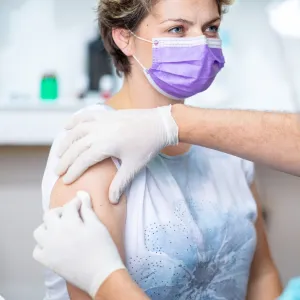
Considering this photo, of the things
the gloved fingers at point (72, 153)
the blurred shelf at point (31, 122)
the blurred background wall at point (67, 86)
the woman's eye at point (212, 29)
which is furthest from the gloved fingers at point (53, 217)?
the blurred background wall at point (67, 86)

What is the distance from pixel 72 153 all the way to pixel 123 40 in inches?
14.2

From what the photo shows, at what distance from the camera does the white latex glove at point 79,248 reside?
108cm

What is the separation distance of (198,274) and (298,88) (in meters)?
0.63

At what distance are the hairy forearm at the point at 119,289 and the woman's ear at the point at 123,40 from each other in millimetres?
576

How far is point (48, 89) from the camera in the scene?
7.73ft

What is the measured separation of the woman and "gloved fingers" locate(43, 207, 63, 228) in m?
0.04

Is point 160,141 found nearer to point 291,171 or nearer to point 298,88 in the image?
point 291,171

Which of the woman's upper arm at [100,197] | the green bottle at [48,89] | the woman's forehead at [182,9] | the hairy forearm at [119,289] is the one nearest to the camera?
the hairy forearm at [119,289]

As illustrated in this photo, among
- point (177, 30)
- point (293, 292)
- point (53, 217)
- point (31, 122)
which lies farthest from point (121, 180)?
point (31, 122)

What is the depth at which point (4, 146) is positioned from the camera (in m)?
2.35

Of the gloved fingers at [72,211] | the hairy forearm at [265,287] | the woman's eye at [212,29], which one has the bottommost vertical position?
the hairy forearm at [265,287]

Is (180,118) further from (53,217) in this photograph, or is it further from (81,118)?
(53,217)

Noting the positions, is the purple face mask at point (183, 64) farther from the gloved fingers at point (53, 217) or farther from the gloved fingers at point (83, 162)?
the gloved fingers at point (53, 217)

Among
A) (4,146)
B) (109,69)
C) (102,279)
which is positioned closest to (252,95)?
(109,69)
